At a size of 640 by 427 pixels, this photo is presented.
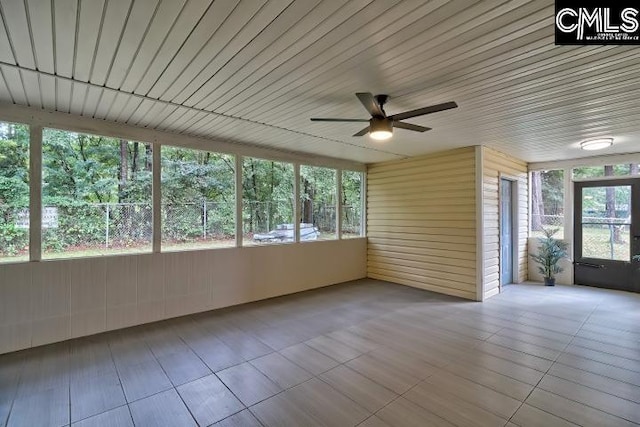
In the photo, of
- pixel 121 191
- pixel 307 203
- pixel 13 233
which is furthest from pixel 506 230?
pixel 13 233

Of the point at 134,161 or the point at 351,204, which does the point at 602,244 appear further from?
the point at 134,161

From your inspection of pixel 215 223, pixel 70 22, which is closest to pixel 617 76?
pixel 70 22

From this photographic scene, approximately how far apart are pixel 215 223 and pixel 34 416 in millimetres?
2968

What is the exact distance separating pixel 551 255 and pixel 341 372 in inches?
222

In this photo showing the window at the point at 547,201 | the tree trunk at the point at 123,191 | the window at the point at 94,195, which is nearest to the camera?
the window at the point at 94,195

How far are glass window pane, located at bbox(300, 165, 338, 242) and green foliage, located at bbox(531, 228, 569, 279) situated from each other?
4316 mm

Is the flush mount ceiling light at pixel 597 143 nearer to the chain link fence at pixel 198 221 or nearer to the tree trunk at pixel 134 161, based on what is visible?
the chain link fence at pixel 198 221

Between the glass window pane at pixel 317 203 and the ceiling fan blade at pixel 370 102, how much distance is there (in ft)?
10.8

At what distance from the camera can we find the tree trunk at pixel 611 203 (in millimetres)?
5848

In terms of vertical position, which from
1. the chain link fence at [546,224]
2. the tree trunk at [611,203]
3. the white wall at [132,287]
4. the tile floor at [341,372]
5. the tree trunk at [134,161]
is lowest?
the tile floor at [341,372]

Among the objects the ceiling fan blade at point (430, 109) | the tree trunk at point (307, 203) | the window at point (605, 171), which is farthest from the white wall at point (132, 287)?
the window at point (605, 171)

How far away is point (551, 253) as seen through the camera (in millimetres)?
6141
